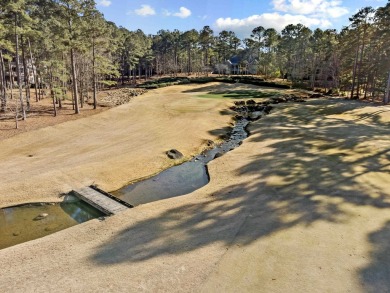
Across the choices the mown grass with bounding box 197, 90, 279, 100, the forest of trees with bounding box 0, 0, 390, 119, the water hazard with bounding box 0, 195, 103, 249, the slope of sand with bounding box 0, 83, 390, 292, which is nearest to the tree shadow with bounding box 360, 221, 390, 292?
the slope of sand with bounding box 0, 83, 390, 292

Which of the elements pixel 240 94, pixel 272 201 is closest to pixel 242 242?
pixel 272 201

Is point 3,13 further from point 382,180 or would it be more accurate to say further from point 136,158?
point 382,180

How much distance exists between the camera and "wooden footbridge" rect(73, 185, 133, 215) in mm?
14291

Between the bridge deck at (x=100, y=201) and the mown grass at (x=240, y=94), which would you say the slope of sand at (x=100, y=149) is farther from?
the mown grass at (x=240, y=94)

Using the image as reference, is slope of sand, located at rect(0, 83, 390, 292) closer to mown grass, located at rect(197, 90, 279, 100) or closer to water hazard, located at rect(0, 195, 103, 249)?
water hazard, located at rect(0, 195, 103, 249)

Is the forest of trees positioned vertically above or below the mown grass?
above

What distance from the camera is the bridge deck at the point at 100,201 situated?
14.2 meters

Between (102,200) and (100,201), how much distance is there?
0.15m

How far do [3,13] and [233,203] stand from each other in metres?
27.7

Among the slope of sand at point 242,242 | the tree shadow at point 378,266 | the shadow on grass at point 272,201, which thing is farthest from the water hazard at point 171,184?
the tree shadow at point 378,266

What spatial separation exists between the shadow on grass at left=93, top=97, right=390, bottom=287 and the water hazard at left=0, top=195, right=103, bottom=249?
363 cm

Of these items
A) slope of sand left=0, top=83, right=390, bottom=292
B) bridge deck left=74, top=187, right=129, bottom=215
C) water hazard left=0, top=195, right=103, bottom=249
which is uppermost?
slope of sand left=0, top=83, right=390, bottom=292

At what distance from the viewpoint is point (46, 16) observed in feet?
156

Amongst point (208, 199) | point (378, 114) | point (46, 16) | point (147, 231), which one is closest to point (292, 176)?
point (208, 199)
